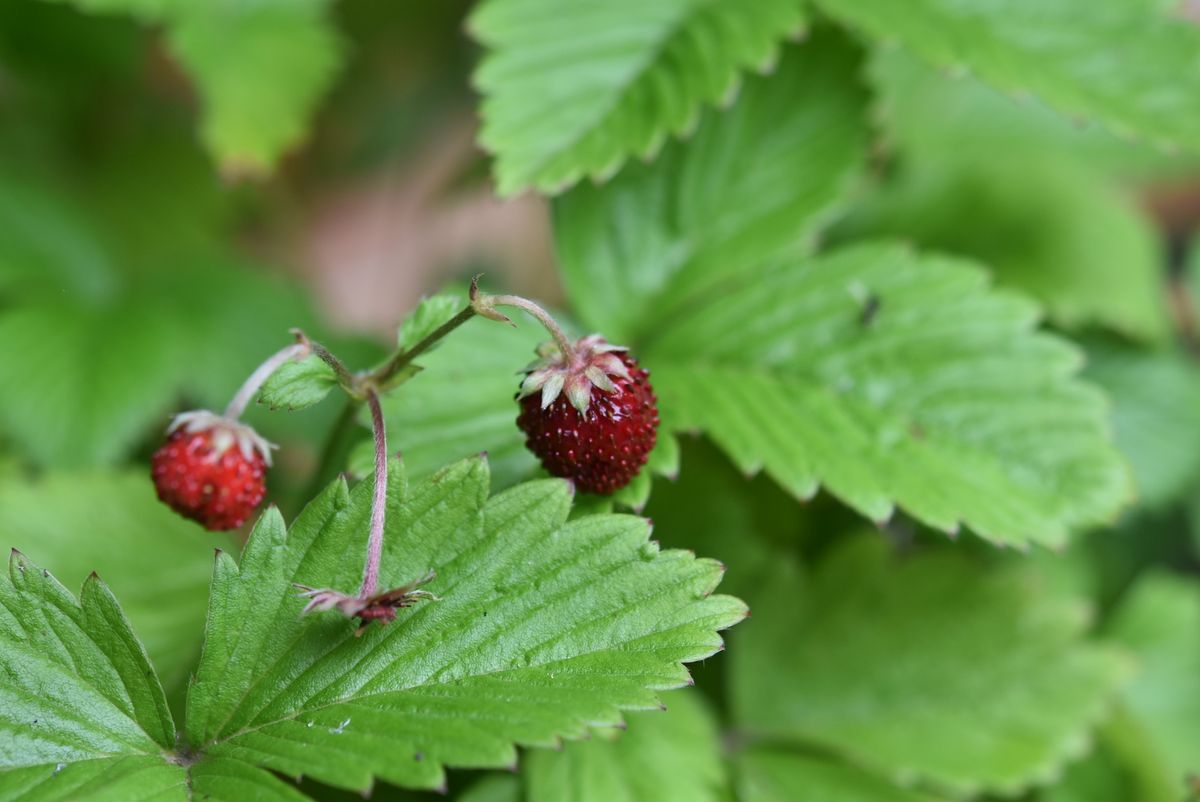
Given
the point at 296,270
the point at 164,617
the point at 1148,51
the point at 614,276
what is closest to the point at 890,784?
the point at 614,276

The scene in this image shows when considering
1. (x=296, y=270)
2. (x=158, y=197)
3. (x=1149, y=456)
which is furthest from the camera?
(x=296, y=270)

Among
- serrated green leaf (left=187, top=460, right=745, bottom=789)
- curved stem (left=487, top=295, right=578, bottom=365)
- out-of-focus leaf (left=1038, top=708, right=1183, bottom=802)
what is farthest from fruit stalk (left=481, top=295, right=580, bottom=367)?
out-of-focus leaf (left=1038, top=708, right=1183, bottom=802)

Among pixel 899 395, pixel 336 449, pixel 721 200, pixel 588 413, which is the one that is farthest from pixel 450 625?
pixel 721 200

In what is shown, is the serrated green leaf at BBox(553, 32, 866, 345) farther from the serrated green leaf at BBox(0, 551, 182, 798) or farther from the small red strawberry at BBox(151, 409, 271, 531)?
the serrated green leaf at BBox(0, 551, 182, 798)

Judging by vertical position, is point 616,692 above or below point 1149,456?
above

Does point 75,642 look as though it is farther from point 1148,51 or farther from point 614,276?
point 1148,51

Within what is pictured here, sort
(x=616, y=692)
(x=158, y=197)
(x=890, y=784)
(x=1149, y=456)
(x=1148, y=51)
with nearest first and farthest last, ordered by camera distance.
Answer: (x=616, y=692) → (x=890, y=784) → (x=1148, y=51) → (x=1149, y=456) → (x=158, y=197)
